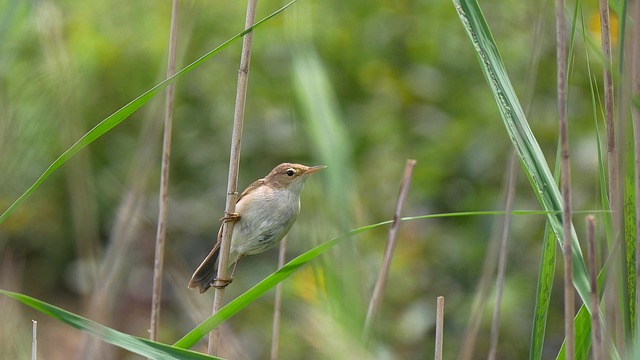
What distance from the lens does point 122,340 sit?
1494 millimetres

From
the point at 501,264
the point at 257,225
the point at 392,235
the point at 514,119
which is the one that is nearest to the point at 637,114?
the point at 514,119

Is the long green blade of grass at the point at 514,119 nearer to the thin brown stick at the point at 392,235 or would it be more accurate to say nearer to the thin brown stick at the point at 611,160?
the thin brown stick at the point at 611,160

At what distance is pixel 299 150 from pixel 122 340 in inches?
92.7

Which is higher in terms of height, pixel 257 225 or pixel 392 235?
pixel 257 225

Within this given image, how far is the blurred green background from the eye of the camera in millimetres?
3465

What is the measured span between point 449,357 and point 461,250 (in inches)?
18.2

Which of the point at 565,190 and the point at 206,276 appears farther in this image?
the point at 206,276

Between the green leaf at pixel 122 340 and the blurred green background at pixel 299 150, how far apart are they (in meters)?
0.77

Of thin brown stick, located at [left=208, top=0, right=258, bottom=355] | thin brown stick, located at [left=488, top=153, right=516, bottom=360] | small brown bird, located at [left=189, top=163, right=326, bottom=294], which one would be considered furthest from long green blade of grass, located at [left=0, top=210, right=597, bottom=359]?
small brown bird, located at [left=189, top=163, right=326, bottom=294]

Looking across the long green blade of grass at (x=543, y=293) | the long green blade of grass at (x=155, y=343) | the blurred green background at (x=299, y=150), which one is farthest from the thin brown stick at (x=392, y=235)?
the blurred green background at (x=299, y=150)

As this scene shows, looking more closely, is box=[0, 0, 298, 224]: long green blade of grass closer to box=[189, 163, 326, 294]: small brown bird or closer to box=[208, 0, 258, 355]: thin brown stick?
box=[208, 0, 258, 355]: thin brown stick

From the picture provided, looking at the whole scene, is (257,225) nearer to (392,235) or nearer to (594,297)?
(392,235)

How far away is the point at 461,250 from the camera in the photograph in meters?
3.63

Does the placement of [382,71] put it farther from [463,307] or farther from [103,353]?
[103,353]
